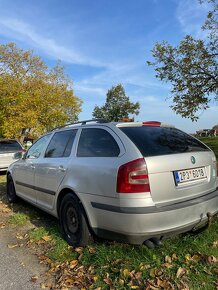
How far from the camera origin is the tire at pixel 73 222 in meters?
4.17

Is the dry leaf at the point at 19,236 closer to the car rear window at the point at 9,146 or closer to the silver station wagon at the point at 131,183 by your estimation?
the silver station wagon at the point at 131,183

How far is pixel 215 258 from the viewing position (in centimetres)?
373

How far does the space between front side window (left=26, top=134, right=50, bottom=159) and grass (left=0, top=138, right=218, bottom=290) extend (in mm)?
1885

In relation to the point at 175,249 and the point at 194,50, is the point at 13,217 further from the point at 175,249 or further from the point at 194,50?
the point at 194,50

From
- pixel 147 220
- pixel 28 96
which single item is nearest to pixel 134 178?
pixel 147 220

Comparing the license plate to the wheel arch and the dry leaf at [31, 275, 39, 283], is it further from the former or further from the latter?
the dry leaf at [31, 275, 39, 283]

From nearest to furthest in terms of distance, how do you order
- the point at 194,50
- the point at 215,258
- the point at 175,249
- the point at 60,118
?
1. the point at 215,258
2. the point at 175,249
3. the point at 194,50
4. the point at 60,118

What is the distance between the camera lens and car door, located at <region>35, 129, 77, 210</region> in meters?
4.83

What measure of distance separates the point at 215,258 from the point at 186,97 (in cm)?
1233

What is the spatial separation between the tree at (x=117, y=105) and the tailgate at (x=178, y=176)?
184ft

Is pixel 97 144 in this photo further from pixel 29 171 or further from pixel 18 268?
pixel 29 171

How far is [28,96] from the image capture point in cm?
2580

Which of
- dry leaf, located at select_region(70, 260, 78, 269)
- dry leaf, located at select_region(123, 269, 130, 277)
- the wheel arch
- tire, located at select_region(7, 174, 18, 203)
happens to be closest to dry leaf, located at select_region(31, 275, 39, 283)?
dry leaf, located at select_region(70, 260, 78, 269)

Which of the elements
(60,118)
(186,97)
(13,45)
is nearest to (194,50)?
(186,97)
